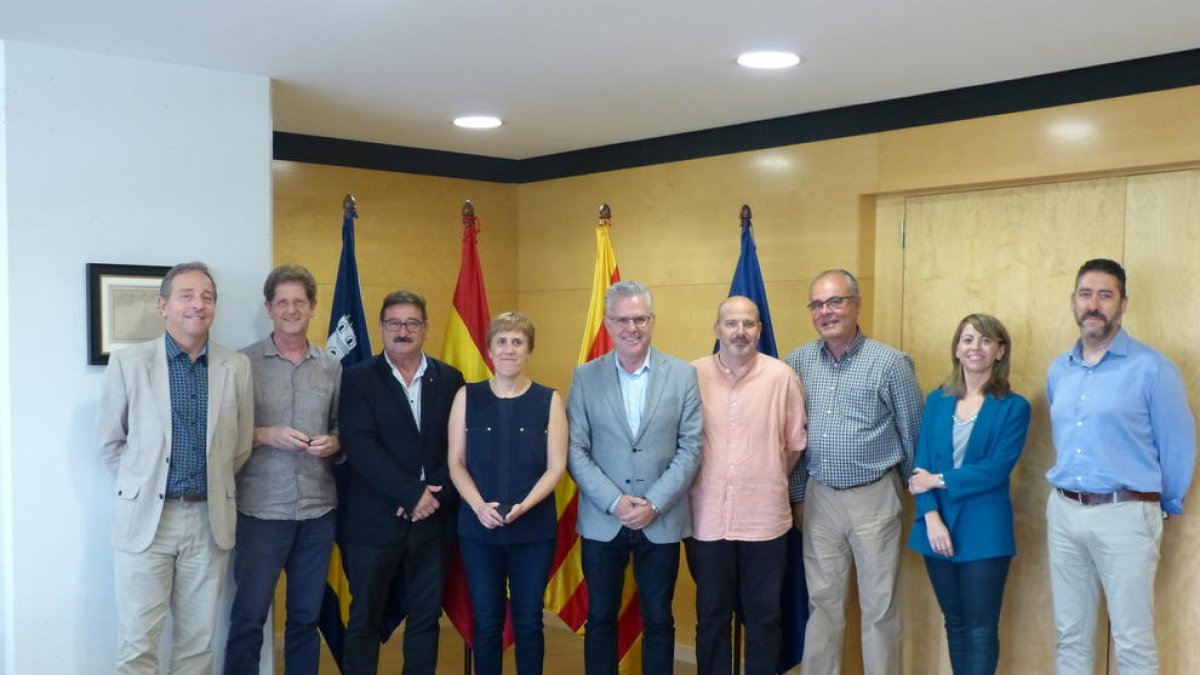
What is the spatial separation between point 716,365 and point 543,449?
686 mm

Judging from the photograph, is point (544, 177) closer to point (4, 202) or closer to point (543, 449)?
point (543, 449)

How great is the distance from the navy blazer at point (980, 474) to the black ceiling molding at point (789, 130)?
3.60ft

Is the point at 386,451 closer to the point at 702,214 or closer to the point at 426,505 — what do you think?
the point at 426,505

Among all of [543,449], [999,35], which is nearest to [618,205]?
[543,449]

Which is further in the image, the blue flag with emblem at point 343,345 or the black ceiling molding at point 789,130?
the blue flag with emblem at point 343,345

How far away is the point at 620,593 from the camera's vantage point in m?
3.96

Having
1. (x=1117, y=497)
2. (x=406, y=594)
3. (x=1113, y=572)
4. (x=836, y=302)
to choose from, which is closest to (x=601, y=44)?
(x=836, y=302)

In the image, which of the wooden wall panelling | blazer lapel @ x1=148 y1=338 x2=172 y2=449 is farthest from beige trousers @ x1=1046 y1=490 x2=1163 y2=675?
blazer lapel @ x1=148 y1=338 x2=172 y2=449

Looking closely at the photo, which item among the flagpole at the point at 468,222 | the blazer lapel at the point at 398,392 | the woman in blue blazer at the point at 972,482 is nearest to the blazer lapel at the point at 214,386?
the blazer lapel at the point at 398,392

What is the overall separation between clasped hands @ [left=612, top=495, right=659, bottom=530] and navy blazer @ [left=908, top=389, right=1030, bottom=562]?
0.95 m

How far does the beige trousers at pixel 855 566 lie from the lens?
3.99 metres

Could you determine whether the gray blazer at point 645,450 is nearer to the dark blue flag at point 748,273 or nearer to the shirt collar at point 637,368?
the shirt collar at point 637,368

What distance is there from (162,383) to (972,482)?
263cm

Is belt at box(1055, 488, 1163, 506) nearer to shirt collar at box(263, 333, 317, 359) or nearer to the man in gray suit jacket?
the man in gray suit jacket
